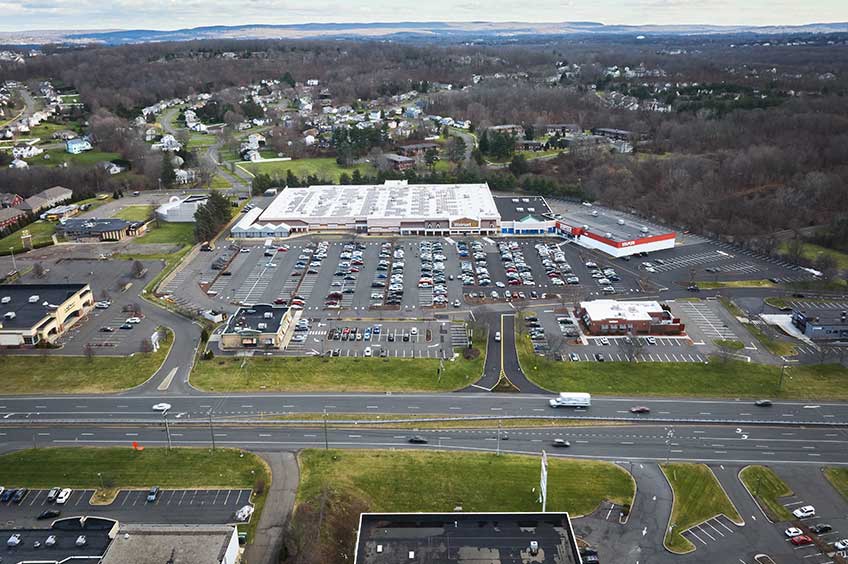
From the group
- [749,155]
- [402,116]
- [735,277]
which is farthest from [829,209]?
[402,116]

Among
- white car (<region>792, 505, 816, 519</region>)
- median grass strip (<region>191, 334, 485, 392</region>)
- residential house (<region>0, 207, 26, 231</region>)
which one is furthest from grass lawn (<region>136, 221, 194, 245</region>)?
white car (<region>792, 505, 816, 519</region>)

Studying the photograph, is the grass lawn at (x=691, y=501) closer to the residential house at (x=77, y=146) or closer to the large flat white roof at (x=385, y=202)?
the large flat white roof at (x=385, y=202)

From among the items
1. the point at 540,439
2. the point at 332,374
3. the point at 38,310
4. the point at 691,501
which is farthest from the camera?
the point at 38,310

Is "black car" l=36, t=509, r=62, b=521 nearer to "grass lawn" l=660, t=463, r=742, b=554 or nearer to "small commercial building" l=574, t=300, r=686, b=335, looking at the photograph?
"grass lawn" l=660, t=463, r=742, b=554

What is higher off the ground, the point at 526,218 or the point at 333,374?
the point at 526,218

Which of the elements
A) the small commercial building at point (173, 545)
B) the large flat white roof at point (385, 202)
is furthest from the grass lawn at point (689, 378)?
the large flat white roof at point (385, 202)

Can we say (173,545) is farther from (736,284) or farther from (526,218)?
(526,218)

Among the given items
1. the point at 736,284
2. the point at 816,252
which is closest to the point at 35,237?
the point at 736,284
